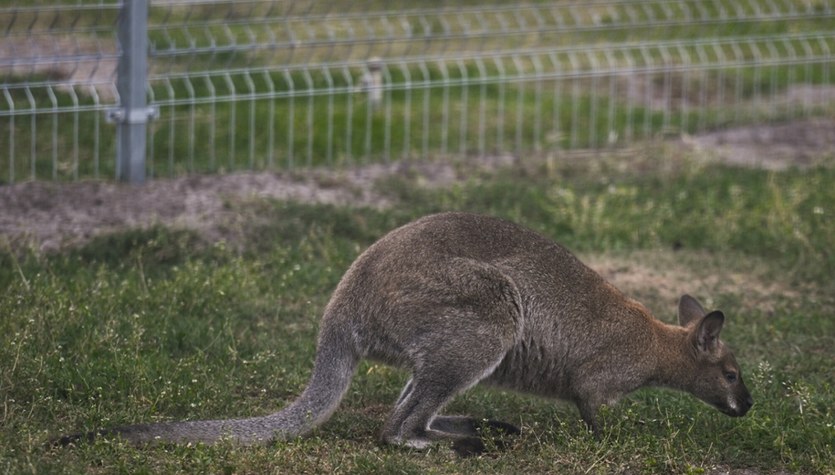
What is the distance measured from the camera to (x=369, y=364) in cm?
672

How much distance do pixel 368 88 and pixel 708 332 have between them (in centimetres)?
481

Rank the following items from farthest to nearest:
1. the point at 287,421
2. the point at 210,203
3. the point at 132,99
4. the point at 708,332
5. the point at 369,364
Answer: the point at 132,99 < the point at 210,203 < the point at 369,364 < the point at 708,332 < the point at 287,421

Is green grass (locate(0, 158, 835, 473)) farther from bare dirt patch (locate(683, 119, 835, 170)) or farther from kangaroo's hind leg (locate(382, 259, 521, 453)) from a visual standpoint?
bare dirt patch (locate(683, 119, 835, 170))

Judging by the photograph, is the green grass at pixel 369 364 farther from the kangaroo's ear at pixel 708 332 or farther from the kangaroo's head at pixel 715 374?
the kangaroo's ear at pixel 708 332

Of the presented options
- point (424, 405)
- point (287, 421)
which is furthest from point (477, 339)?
point (287, 421)

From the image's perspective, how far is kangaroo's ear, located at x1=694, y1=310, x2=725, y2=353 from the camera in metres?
6.08

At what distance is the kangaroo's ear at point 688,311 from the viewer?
21.5ft

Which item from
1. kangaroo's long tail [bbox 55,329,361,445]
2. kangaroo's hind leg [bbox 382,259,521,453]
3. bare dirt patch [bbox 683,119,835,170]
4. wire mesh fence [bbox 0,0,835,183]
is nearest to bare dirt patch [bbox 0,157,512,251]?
wire mesh fence [bbox 0,0,835,183]

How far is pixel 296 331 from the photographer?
729 centimetres

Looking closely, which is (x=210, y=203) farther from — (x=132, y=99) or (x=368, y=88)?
(x=368, y=88)

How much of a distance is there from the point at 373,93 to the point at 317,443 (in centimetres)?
639

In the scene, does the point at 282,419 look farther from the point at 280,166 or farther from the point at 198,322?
the point at 280,166

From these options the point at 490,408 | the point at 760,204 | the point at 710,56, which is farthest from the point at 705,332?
the point at 710,56

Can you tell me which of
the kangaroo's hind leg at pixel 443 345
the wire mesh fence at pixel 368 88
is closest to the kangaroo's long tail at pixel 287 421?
the kangaroo's hind leg at pixel 443 345
